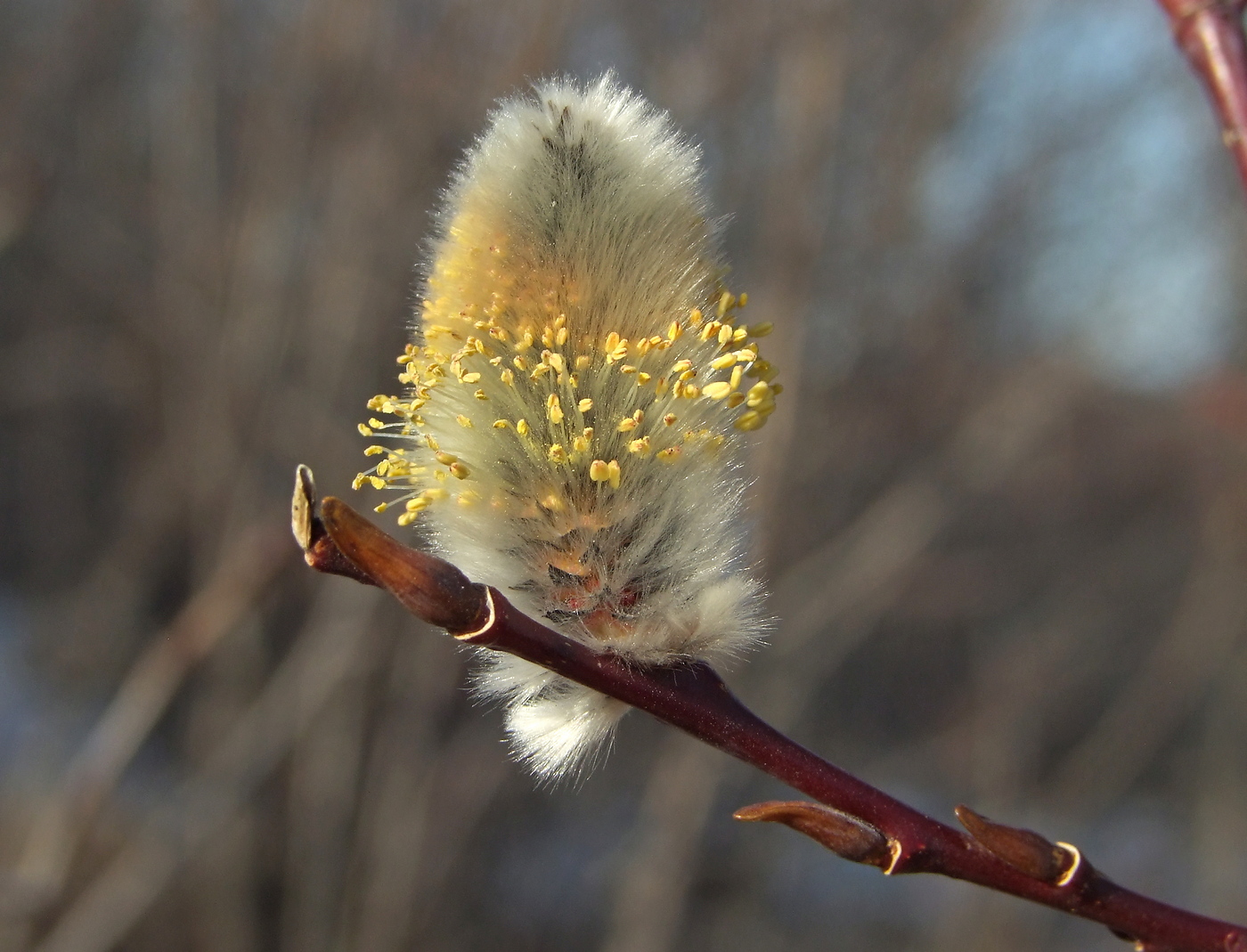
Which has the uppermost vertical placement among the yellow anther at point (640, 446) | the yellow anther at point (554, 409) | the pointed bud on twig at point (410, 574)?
the yellow anther at point (554, 409)

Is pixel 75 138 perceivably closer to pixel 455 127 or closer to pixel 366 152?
pixel 366 152

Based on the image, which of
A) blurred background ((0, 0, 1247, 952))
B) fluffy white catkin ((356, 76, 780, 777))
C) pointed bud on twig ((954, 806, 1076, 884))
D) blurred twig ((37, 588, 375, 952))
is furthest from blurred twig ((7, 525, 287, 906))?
pointed bud on twig ((954, 806, 1076, 884))

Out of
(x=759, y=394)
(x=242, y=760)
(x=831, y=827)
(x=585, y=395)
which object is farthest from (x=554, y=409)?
(x=242, y=760)

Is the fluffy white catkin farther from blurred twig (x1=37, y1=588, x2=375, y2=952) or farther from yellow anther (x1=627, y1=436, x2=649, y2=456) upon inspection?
blurred twig (x1=37, y1=588, x2=375, y2=952)

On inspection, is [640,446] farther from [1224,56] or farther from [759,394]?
[1224,56]

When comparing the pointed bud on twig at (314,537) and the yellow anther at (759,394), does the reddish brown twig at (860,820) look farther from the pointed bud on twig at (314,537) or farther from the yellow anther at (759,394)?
the yellow anther at (759,394)

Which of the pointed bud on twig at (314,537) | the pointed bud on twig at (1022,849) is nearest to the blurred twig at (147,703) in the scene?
the pointed bud on twig at (314,537)

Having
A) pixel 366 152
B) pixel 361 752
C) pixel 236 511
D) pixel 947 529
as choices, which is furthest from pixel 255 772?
pixel 947 529
